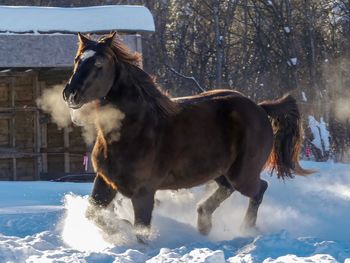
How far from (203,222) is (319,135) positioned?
570 inches

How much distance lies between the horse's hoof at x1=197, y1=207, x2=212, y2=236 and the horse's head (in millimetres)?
1791

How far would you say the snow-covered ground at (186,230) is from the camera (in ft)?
18.9

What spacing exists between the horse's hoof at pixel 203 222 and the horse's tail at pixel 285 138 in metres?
1.31

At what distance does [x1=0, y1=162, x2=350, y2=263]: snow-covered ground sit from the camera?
Answer: 577 centimetres

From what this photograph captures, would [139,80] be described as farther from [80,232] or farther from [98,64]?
[80,232]

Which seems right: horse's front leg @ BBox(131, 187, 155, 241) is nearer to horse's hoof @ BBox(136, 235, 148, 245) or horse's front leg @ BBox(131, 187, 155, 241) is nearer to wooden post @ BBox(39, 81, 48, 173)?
horse's hoof @ BBox(136, 235, 148, 245)

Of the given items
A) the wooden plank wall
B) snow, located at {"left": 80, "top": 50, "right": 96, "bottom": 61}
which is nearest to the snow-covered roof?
the wooden plank wall

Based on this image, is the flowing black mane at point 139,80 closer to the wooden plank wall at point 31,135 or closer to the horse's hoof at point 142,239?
the horse's hoof at point 142,239

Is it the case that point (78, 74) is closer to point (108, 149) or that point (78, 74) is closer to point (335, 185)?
point (108, 149)

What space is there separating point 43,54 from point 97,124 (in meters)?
8.33

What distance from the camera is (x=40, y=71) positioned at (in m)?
16.3

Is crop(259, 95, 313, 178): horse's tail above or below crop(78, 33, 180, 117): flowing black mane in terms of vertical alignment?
below

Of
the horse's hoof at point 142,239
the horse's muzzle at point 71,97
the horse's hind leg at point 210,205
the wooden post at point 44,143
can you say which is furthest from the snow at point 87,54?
the wooden post at point 44,143

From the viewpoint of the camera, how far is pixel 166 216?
8250 millimetres
